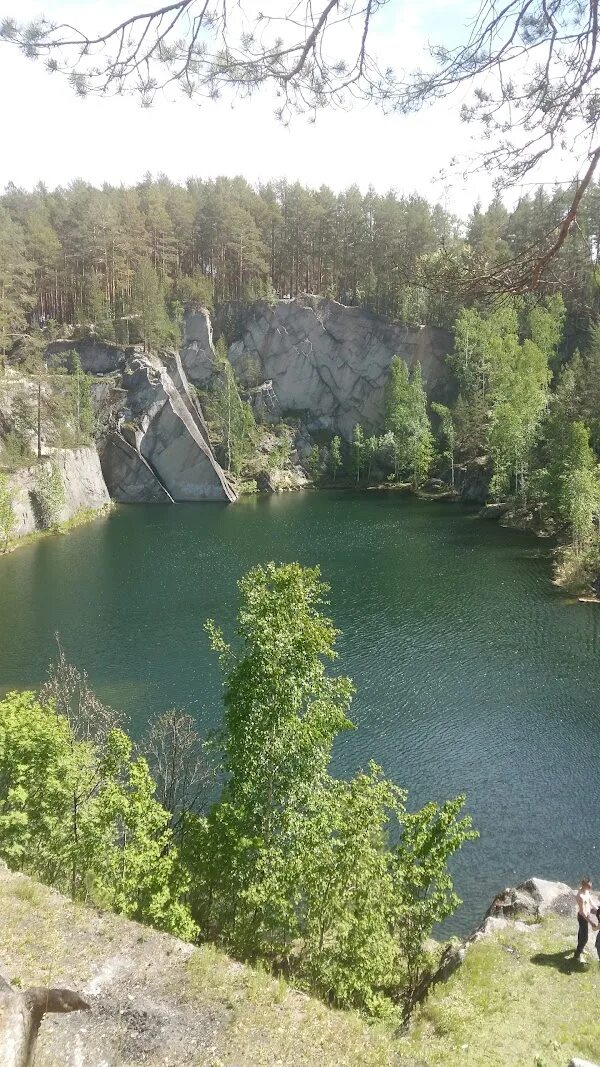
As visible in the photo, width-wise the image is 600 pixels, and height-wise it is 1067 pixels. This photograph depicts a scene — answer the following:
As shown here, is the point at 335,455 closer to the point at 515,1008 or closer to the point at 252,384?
the point at 252,384

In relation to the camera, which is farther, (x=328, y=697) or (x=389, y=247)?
(x=389, y=247)

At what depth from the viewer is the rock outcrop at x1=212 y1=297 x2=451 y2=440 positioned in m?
84.1

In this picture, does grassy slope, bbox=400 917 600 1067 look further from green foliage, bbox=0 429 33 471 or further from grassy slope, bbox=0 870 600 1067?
green foliage, bbox=0 429 33 471

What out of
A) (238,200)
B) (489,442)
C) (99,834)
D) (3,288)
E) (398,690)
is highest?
(238,200)

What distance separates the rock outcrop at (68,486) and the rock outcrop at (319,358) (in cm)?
2254

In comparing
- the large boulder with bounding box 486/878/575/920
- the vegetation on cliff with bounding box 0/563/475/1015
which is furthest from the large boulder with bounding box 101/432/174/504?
the large boulder with bounding box 486/878/575/920

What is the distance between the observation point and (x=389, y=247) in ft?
273

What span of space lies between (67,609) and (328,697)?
25.0 m

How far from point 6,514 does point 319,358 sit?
50.4 metres

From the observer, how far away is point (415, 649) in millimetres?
28797

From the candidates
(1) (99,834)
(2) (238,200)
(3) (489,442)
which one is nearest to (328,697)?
(1) (99,834)

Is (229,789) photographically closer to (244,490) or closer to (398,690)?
(398,690)

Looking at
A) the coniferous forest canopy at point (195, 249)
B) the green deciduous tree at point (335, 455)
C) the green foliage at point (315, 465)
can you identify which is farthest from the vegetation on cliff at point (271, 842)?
the green foliage at point (315, 465)

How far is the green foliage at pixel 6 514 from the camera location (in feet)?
155
